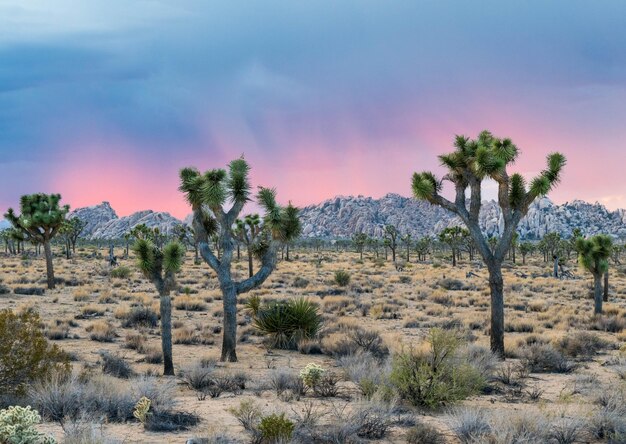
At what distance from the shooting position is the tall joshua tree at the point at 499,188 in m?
15.4

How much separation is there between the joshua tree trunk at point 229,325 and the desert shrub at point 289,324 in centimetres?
246

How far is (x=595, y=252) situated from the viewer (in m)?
26.2

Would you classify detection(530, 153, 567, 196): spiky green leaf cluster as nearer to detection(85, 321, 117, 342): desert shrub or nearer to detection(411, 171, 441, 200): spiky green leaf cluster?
detection(411, 171, 441, 200): spiky green leaf cluster

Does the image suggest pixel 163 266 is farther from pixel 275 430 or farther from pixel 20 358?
pixel 275 430

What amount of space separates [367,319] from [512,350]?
852cm

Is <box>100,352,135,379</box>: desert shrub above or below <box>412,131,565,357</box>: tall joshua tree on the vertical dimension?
below

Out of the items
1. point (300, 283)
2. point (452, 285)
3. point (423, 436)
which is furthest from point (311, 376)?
A: point (452, 285)

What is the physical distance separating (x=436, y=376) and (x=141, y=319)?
49.2ft

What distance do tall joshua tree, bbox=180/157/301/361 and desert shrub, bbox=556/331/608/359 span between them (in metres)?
9.07

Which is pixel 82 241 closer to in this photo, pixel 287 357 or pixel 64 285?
pixel 64 285

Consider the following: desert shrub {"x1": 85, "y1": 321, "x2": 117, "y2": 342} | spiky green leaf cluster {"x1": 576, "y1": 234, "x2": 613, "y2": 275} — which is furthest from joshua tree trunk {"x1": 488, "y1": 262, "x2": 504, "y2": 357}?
spiky green leaf cluster {"x1": 576, "y1": 234, "x2": 613, "y2": 275}

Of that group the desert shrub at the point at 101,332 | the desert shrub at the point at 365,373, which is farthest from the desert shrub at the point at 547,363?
the desert shrub at the point at 101,332

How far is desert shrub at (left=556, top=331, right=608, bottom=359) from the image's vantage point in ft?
52.3

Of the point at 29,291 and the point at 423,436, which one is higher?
the point at 29,291
